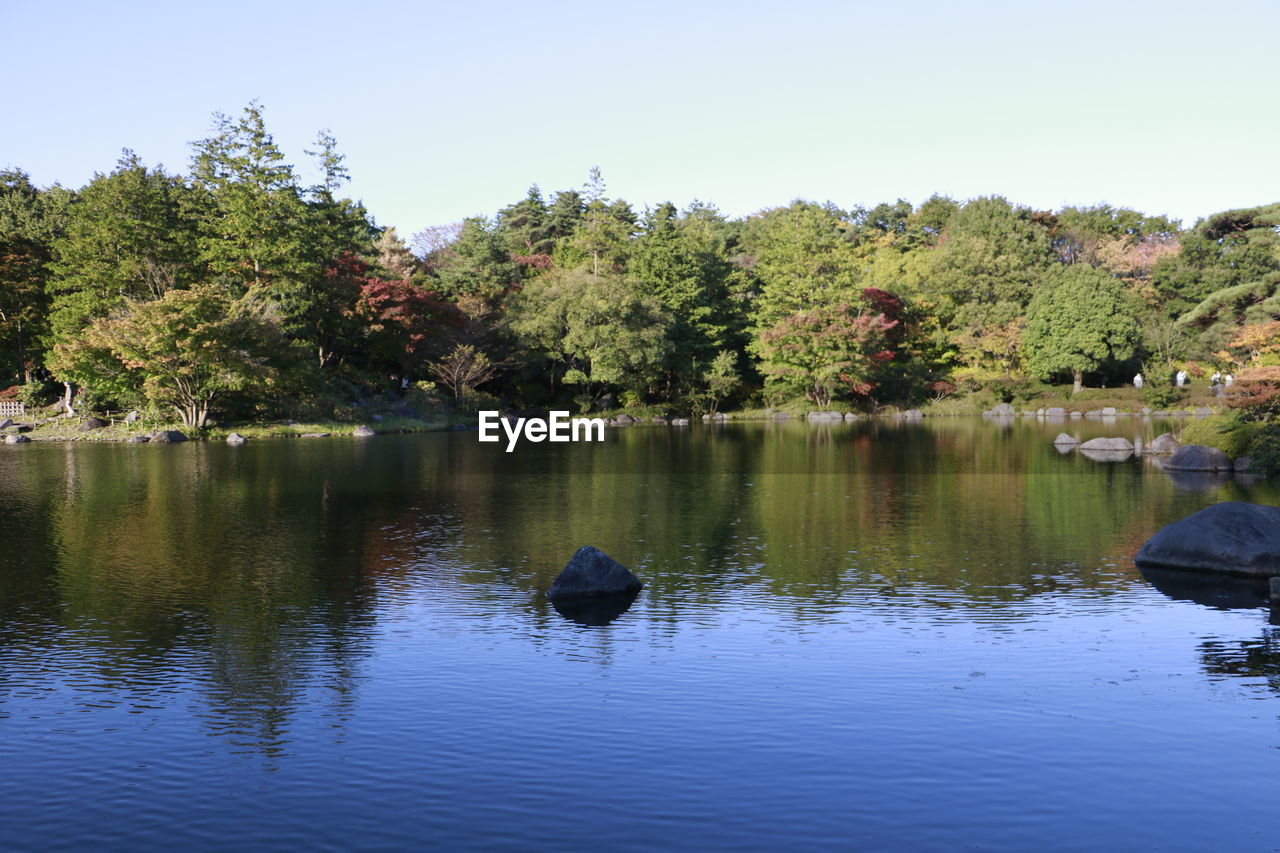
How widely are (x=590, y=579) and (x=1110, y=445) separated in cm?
2909

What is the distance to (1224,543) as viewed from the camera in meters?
15.5

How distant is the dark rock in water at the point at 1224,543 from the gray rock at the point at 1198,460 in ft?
48.4

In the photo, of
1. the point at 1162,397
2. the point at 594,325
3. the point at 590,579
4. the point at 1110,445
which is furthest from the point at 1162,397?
the point at 590,579

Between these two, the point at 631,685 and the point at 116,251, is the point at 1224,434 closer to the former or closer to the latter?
the point at 631,685

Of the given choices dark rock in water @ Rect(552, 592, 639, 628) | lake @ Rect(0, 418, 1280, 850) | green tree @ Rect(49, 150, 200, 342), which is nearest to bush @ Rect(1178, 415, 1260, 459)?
lake @ Rect(0, 418, 1280, 850)

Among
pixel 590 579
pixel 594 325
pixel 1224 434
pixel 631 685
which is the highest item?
pixel 594 325

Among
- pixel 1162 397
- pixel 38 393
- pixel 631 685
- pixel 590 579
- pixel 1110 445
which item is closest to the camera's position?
pixel 631 685

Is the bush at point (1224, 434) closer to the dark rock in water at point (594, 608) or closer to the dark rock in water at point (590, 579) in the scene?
the dark rock in water at point (590, 579)

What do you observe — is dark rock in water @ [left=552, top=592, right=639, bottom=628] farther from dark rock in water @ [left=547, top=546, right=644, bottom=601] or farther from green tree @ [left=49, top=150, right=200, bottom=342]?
green tree @ [left=49, top=150, right=200, bottom=342]

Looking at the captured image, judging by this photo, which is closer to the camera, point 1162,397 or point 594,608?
point 594,608

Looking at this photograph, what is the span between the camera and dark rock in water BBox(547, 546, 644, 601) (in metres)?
14.3

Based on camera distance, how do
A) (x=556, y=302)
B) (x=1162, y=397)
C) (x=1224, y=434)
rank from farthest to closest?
1. (x=1162, y=397)
2. (x=556, y=302)
3. (x=1224, y=434)

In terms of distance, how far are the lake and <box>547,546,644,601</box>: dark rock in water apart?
45cm

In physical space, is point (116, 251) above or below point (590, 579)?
above
